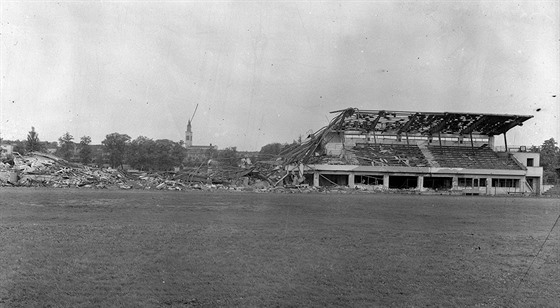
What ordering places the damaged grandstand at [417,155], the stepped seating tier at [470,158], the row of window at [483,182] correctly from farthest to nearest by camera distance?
the stepped seating tier at [470,158], the row of window at [483,182], the damaged grandstand at [417,155]

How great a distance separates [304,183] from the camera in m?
57.5

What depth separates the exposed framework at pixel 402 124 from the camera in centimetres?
6012

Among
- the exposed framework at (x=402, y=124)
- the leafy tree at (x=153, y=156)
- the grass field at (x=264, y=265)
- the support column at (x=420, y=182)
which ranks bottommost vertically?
the grass field at (x=264, y=265)

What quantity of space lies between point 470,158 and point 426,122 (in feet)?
28.2

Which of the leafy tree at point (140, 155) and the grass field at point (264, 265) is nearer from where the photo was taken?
the grass field at point (264, 265)

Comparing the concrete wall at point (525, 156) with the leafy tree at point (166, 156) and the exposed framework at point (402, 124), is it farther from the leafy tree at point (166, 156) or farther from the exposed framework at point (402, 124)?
the leafy tree at point (166, 156)

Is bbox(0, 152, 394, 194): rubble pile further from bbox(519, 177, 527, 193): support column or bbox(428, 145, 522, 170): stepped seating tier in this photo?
bbox(519, 177, 527, 193): support column

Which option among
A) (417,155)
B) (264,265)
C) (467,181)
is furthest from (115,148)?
(264,265)

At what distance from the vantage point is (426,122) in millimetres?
62719

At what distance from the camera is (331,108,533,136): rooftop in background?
6012 cm

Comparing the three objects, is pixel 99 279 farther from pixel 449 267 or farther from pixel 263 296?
pixel 449 267

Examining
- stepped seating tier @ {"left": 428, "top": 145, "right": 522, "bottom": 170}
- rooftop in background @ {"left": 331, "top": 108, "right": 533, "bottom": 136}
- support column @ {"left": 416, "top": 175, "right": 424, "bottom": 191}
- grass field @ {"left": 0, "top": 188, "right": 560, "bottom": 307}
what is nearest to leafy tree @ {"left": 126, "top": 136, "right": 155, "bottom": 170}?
rooftop in background @ {"left": 331, "top": 108, "right": 533, "bottom": 136}

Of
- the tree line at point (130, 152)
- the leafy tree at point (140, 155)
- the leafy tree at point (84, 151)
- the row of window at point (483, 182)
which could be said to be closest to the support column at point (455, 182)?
the row of window at point (483, 182)

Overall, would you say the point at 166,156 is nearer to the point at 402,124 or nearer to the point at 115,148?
the point at 115,148
